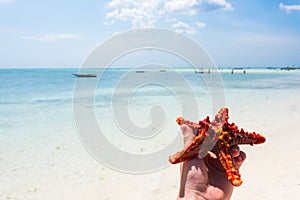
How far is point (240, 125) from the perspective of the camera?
30.5 feet

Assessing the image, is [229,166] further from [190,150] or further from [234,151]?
[190,150]

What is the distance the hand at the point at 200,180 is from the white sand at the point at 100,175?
7.48ft

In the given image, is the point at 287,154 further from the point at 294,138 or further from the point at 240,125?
the point at 240,125

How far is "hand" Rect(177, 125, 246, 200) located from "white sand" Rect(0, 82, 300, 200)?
7.48 ft

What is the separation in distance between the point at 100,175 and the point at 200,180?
12.6ft

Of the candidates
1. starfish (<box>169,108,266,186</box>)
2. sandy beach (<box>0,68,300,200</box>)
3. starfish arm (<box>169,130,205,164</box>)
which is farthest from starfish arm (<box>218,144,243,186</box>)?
sandy beach (<box>0,68,300,200</box>)

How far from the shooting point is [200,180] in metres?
2.48

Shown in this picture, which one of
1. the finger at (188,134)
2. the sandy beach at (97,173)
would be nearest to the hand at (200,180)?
the finger at (188,134)

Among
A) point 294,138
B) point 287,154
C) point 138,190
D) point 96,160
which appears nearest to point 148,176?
point 138,190

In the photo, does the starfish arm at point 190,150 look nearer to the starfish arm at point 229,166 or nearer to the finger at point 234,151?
the starfish arm at point 229,166

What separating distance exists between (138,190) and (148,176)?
0.64 meters

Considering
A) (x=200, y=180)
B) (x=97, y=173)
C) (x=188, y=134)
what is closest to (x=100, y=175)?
(x=97, y=173)

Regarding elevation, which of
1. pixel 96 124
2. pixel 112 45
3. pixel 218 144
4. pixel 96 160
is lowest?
pixel 96 124

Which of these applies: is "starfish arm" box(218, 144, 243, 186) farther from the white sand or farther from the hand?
the white sand
